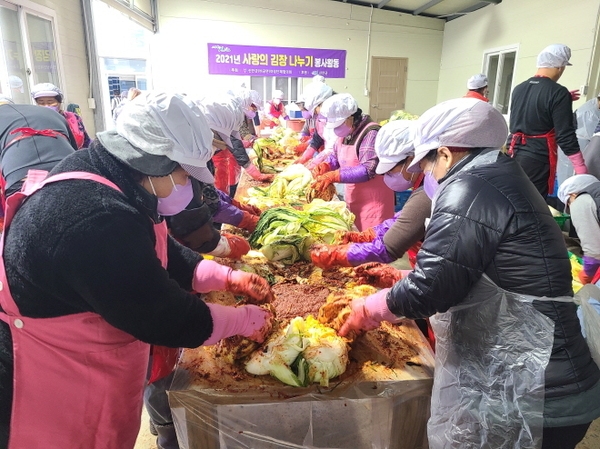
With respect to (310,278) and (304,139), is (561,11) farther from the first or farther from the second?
(310,278)

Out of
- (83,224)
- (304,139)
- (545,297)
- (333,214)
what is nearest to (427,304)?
(545,297)

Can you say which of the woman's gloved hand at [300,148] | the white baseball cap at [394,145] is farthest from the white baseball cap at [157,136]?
the woman's gloved hand at [300,148]

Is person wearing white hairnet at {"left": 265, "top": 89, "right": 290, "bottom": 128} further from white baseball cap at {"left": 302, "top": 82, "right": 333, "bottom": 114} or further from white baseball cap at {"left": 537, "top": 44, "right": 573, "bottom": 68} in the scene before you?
white baseball cap at {"left": 537, "top": 44, "right": 573, "bottom": 68}

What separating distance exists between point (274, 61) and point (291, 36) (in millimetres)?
917

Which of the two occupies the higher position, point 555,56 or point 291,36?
point 291,36

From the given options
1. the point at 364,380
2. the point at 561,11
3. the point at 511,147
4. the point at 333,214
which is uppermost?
the point at 561,11

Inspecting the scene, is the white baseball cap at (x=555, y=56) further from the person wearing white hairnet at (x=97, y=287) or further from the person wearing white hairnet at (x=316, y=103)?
the person wearing white hairnet at (x=97, y=287)

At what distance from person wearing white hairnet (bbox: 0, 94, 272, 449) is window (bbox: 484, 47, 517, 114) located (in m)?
10.6

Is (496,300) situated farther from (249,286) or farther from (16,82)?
(16,82)

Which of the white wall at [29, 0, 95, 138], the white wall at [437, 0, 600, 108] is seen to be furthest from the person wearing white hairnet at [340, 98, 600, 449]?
the white wall at [437, 0, 600, 108]

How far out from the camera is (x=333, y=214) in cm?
279

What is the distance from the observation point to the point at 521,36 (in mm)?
9273

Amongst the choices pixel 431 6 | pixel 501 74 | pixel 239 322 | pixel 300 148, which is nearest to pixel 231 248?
pixel 239 322

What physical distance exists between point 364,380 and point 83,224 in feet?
3.65
